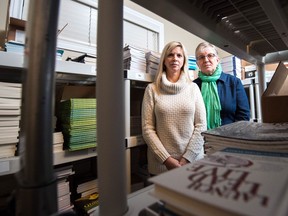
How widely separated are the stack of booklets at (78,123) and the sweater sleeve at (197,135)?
0.59 meters

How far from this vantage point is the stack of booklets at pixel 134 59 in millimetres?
1363

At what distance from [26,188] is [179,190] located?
0.52ft

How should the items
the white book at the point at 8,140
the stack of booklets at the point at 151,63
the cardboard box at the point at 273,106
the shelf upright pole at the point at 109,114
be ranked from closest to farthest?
the shelf upright pole at the point at 109,114
the cardboard box at the point at 273,106
the white book at the point at 8,140
the stack of booklets at the point at 151,63

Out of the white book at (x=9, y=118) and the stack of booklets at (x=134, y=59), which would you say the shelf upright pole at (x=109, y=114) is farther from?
the stack of booklets at (x=134, y=59)

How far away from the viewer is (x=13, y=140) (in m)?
0.85

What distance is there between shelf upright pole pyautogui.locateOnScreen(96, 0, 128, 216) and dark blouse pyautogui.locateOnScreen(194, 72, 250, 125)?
127cm

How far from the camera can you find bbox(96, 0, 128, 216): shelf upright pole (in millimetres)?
256

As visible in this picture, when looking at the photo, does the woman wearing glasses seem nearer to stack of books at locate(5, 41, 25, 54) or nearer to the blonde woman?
the blonde woman

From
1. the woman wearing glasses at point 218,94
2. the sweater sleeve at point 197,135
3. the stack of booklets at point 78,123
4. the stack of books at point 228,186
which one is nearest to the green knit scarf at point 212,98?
the woman wearing glasses at point 218,94

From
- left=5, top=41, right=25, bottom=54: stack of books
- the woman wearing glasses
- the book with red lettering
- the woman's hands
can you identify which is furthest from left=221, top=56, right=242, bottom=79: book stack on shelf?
the book with red lettering

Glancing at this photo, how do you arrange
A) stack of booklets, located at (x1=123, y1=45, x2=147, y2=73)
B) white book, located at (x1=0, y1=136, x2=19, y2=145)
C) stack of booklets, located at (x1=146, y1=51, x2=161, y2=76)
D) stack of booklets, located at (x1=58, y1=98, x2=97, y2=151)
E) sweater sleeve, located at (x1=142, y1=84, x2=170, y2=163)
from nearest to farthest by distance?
white book, located at (x1=0, y1=136, x2=19, y2=145) < stack of booklets, located at (x1=58, y1=98, x2=97, y2=151) < sweater sleeve, located at (x1=142, y1=84, x2=170, y2=163) < stack of booklets, located at (x1=123, y1=45, x2=147, y2=73) < stack of booklets, located at (x1=146, y1=51, x2=161, y2=76)

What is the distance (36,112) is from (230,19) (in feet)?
1.43

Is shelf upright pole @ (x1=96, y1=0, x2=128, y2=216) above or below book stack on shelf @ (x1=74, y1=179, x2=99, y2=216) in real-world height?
above

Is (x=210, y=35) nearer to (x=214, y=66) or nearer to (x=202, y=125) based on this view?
(x=202, y=125)
